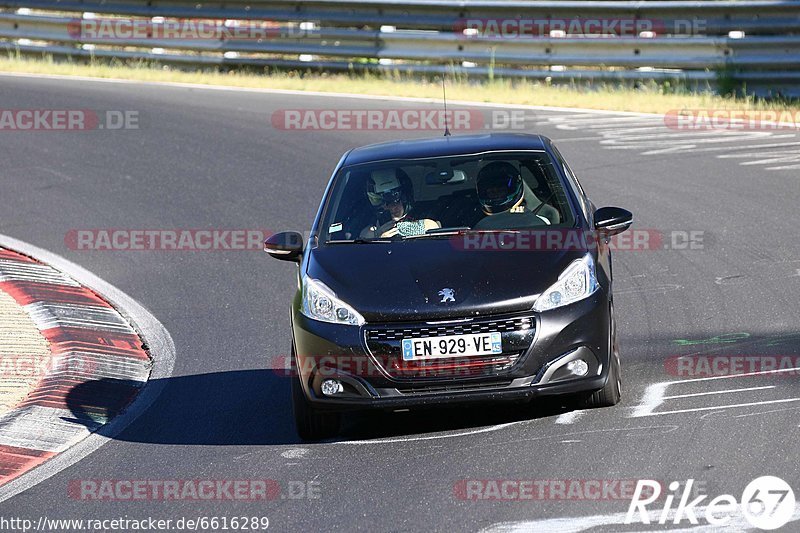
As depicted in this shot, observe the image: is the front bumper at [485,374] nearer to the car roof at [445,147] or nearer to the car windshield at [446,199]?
the car windshield at [446,199]

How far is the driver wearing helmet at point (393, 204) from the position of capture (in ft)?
25.9

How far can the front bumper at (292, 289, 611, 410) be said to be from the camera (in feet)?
22.2

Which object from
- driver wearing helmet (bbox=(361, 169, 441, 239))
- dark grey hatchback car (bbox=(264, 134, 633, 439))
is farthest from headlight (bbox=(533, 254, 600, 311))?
driver wearing helmet (bbox=(361, 169, 441, 239))

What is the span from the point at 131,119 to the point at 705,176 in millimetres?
8527

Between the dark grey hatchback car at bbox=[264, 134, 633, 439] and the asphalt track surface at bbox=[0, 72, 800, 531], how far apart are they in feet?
0.95

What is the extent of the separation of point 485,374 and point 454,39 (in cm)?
1469

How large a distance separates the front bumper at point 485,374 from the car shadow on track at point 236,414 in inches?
14.8

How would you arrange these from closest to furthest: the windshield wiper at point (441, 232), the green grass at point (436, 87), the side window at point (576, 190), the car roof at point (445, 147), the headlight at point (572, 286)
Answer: the headlight at point (572, 286)
the windshield wiper at point (441, 232)
the side window at point (576, 190)
the car roof at point (445, 147)
the green grass at point (436, 87)

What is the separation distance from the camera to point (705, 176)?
14336 millimetres

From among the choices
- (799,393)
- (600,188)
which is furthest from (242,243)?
(799,393)

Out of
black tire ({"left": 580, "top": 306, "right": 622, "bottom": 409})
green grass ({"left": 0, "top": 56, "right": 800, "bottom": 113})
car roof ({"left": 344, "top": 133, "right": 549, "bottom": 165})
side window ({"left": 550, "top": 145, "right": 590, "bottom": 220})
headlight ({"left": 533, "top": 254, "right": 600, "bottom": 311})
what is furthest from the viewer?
green grass ({"left": 0, "top": 56, "right": 800, "bottom": 113})

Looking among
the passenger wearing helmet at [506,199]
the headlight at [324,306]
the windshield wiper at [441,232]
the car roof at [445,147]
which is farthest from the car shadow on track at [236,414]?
the car roof at [445,147]

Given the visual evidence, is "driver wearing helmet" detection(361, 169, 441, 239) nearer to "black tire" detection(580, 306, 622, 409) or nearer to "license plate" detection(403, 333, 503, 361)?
"license plate" detection(403, 333, 503, 361)

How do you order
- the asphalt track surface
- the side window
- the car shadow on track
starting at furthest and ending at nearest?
the side window < the car shadow on track < the asphalt track surface
